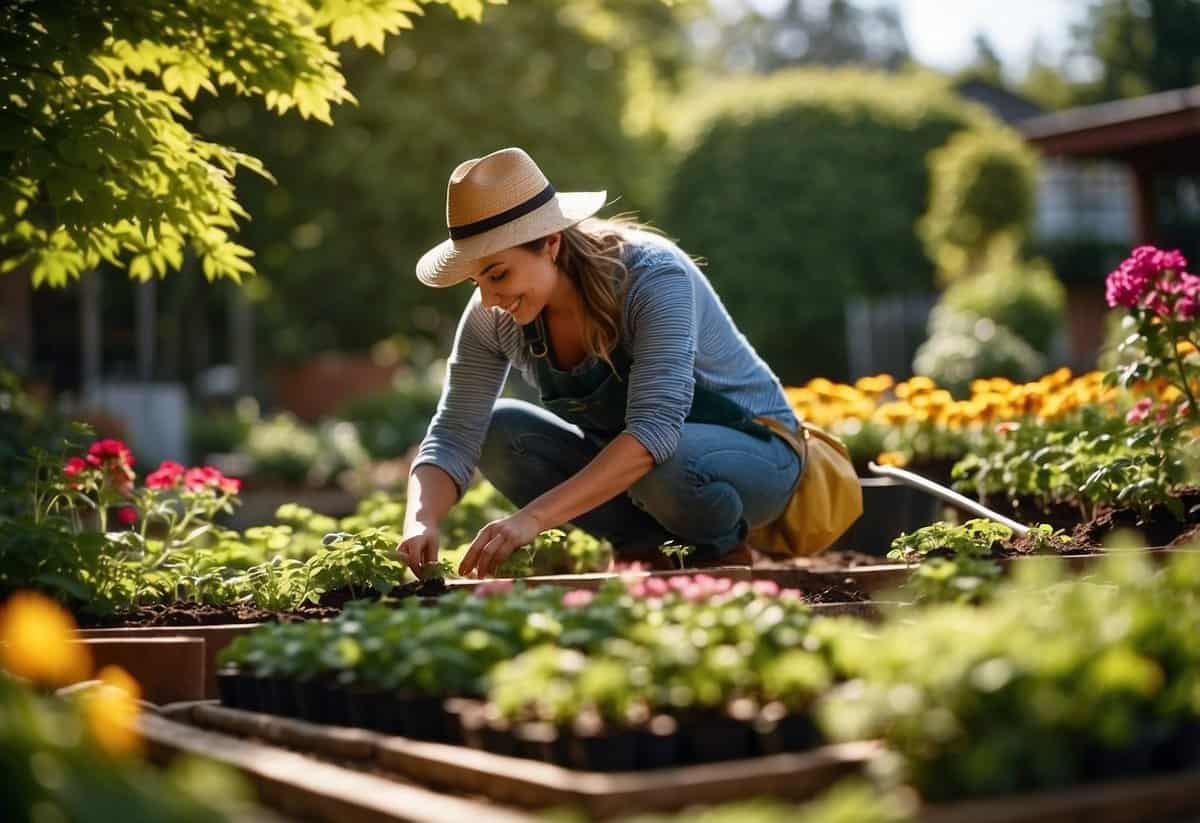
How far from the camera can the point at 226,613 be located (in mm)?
3447

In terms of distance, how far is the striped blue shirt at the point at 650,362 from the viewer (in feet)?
12.2

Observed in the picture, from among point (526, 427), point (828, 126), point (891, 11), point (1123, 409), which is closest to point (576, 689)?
point (526, 427)

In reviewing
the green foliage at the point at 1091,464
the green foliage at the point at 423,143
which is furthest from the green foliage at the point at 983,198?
the green foliage at the point at 1091,464

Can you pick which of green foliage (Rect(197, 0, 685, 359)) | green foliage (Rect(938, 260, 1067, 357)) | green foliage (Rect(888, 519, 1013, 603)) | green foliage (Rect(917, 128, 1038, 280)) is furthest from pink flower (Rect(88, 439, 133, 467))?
green foliage (Rect(917, 128, 1038, 280))

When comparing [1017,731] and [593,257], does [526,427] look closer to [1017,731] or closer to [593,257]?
[593,257]

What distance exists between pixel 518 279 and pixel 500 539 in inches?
26.1

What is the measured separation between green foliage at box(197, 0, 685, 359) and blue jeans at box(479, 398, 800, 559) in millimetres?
15939

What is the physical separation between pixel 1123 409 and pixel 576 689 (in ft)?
13.1

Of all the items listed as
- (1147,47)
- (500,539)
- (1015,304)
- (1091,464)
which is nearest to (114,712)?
(500,539)

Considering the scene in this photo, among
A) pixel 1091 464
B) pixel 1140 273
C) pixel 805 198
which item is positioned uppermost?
pixel 805 198

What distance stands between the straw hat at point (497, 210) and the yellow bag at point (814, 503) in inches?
39.1

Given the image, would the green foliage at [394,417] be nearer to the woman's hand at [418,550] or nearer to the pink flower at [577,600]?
the woman's hand at [418,550]

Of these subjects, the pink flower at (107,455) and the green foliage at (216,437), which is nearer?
the pink flower at (107,455)

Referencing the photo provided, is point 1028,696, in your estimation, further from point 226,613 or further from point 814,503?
point 814,503
